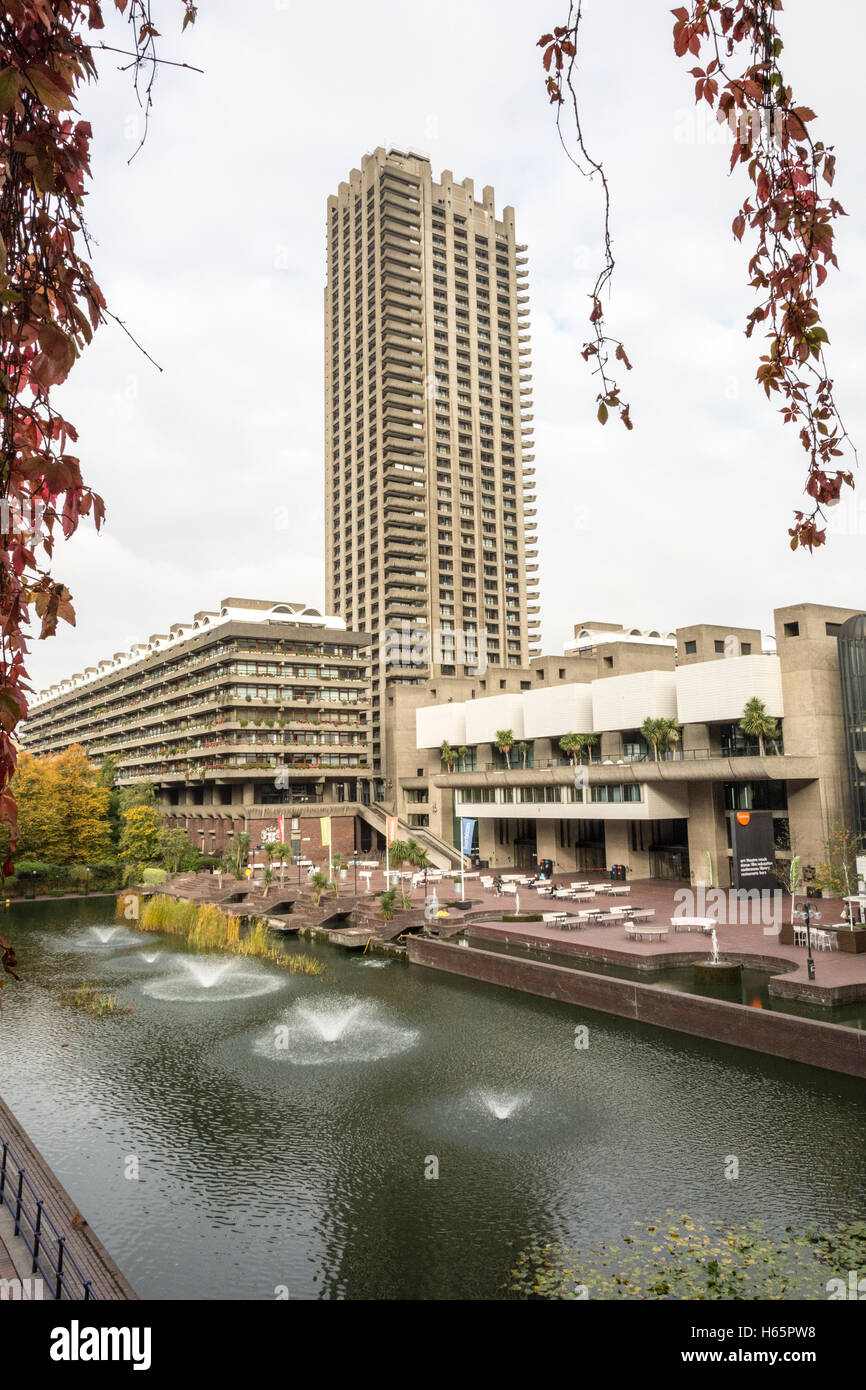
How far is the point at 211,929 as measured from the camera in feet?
130

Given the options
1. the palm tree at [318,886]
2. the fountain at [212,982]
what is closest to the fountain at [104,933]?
the fountain at [212,982]

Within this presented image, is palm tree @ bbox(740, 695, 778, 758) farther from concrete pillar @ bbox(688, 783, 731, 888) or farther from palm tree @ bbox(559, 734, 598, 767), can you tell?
palm tree @ bbox(559, 734, 598, 767)

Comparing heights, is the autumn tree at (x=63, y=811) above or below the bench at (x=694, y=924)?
above

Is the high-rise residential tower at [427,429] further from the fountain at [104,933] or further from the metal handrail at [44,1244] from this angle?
the metal handrail at [44,1244]

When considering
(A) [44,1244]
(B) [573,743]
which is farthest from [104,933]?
(A) [44,1244]

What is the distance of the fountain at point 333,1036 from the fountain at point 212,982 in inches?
132

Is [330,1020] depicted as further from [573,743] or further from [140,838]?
[140,838]

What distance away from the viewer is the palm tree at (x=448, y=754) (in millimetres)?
69500

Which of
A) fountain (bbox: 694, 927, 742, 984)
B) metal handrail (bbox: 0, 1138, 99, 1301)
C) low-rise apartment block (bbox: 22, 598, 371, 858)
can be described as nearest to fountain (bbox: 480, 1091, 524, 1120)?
metal handrail (bbox: 0, 1138, 99, 1301)

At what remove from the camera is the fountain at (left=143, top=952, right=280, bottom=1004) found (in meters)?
29.0

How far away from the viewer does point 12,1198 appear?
41.2ft

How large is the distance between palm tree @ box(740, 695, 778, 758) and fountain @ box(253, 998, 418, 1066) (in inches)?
1060

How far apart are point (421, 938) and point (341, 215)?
122449mm

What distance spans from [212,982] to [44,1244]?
20086 millimetres
